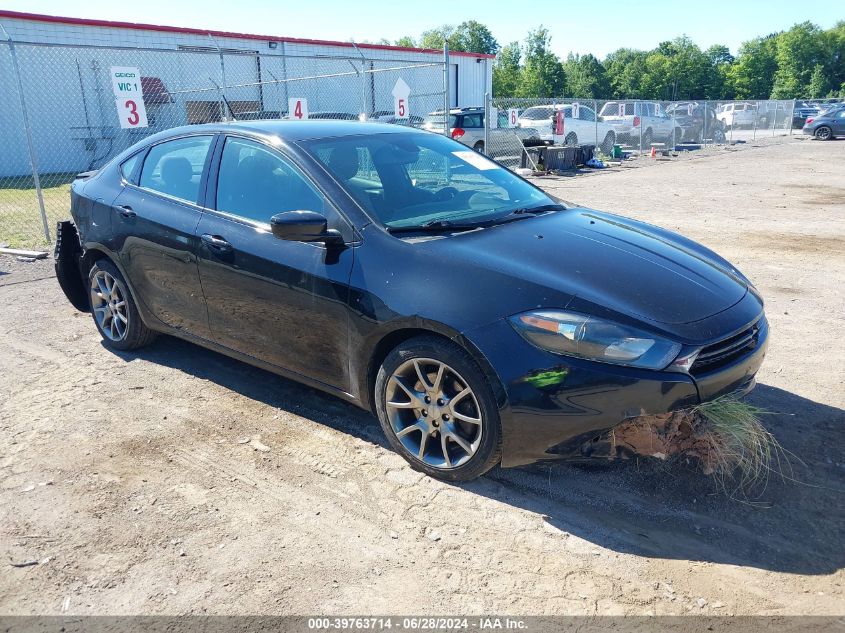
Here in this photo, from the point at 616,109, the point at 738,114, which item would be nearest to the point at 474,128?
the point at 616,109

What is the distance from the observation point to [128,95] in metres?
10.7

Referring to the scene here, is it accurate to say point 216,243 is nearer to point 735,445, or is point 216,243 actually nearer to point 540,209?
point 540,209

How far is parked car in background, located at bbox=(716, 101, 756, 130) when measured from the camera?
32938mm

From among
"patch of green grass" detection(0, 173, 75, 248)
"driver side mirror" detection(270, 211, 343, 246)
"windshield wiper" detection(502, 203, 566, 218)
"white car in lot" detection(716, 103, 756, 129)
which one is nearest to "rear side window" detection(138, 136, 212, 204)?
"driver side mirror" detection(270, 211, 343, 246)

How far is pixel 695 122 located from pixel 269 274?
2868 centimetres

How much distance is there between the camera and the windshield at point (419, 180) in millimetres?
3750

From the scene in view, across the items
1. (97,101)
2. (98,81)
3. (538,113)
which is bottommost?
(538,113)

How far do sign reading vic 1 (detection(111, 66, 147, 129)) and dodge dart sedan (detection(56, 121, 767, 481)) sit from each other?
661 centimetres

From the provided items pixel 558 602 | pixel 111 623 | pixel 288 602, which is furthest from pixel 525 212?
pixel 111 623

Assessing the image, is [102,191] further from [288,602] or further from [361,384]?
[288,602]

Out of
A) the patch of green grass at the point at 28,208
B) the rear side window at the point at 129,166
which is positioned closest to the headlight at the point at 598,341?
the rear side window at the point at 129,166

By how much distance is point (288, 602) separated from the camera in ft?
8.55

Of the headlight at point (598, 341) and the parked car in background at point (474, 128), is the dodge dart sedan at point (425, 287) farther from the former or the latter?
the parked car in background at point (474, 128)

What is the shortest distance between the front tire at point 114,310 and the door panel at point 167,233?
0.24 m
